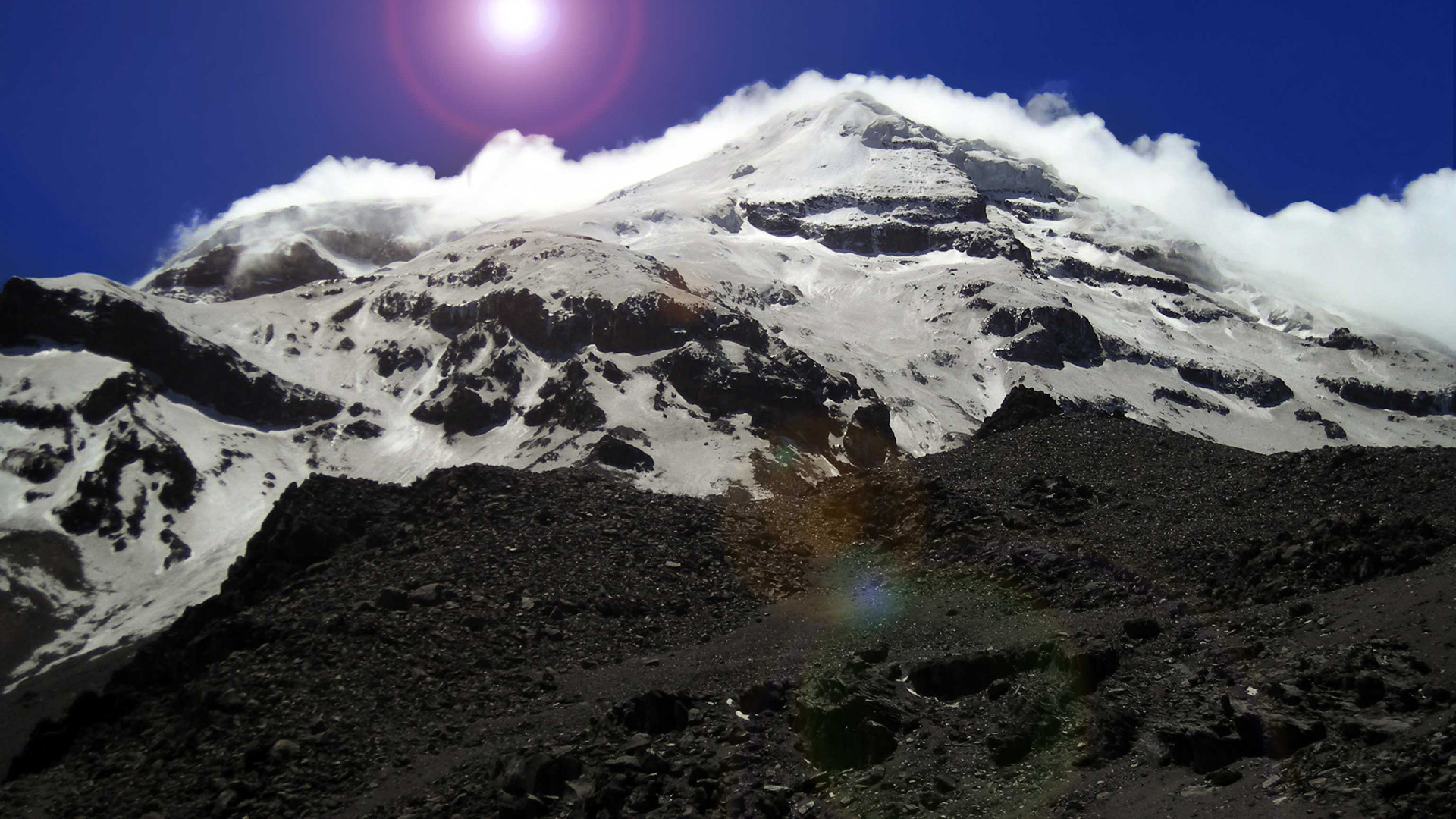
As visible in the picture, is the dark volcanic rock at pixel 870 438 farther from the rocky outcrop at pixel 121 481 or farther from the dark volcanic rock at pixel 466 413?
the rocky outcrop at pixel 121 481

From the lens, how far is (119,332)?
16262 cm

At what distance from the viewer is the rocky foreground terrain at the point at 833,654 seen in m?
29.1

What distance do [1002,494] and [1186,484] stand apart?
888 centimetres

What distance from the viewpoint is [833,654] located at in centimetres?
3994

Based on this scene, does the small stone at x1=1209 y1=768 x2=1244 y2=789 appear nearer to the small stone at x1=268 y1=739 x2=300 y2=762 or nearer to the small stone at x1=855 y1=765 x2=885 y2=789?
the small stone at x1=855 y1=765 x2=885 y2=789

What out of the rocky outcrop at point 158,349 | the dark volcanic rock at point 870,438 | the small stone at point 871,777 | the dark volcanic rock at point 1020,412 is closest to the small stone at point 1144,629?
the small stone at point 871,777

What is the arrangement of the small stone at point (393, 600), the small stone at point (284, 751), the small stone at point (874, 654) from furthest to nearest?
the small stone at point (393, 600) → the small stone at point (874, 654) → the small stone at point (284, 751)

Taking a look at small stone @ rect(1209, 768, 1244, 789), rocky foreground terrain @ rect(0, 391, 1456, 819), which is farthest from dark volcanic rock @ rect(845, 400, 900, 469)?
small stone @ rect(1209, 768, 1244, 789)

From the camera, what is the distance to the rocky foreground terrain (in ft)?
95.3

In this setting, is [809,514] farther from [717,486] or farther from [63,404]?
[63,404]

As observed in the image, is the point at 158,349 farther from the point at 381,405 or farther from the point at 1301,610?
the point at 1301,610

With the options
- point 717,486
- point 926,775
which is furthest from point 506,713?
point 717,486

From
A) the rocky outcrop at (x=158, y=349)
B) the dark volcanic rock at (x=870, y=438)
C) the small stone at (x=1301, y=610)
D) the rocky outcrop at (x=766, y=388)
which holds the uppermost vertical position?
the rocky outcrop at (x=158, y=349)

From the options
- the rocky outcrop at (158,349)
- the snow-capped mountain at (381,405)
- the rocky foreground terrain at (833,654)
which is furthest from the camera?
the rocky outcrop at (158,349)
